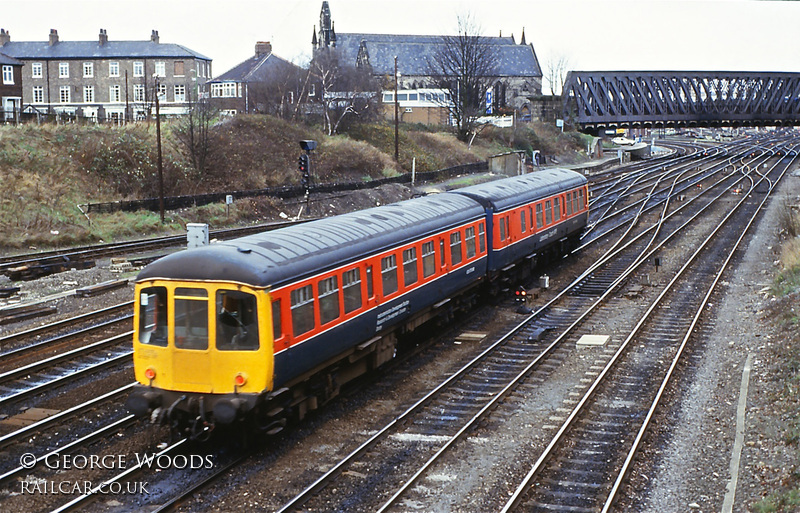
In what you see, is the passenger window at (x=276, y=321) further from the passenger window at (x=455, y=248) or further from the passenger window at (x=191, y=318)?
the passenger window at (x=455, y=248)

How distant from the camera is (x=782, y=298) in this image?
72.8 ft

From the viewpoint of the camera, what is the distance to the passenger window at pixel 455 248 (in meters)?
19.6

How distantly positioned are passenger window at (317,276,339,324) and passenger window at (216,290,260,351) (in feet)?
5.75

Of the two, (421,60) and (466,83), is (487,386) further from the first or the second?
(421,60)

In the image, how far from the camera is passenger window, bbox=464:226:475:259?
67.8ft

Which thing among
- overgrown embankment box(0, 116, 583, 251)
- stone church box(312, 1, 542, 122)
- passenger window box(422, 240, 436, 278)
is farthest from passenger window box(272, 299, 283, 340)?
stone church box(312, 1, 542, 122)

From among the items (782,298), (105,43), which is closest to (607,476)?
(782,298)

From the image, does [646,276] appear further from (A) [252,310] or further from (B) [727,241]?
(A) [252,310]

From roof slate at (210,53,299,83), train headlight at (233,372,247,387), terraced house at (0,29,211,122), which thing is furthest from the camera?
terraced house at (0,29,211,122)

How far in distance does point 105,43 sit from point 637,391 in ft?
226

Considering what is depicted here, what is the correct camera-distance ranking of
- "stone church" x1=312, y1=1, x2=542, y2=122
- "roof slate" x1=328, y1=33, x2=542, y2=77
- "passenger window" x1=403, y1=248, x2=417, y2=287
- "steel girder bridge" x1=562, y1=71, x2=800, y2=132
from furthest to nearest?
"roof slate" x1=328, y1=33, x2=542, y2=77 < "stone church" x1=312, y1=1, x2=542, y2=122 < "steel girder bridge" x1=562, y1=71, x2=800, y2=132 < "passenger window" x1=403, y1=248, x2=417, y2=287

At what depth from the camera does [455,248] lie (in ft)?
65.2

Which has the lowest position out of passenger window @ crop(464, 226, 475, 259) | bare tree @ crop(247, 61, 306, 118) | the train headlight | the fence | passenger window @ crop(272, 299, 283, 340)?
the train headlight

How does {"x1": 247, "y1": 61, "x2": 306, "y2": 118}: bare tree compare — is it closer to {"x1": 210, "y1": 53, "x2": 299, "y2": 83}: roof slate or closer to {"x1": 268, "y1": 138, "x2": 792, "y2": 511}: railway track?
{"x1": 210, "y1": 53, "x2": 299, "y2": 83}: roof slate
